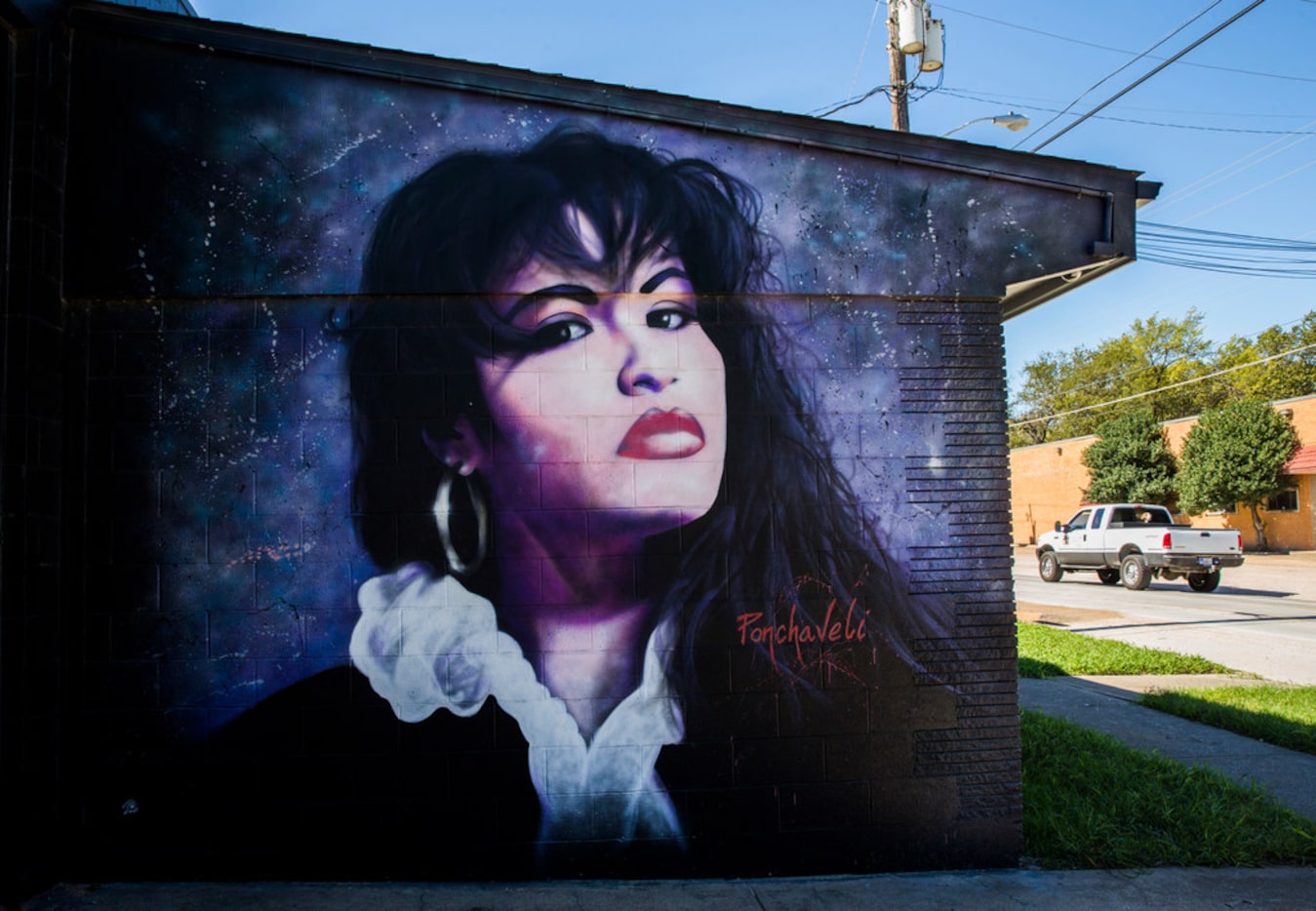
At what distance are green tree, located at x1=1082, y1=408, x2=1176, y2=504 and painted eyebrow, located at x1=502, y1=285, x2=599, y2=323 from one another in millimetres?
38874

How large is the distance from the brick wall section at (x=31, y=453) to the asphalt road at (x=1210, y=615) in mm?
11912

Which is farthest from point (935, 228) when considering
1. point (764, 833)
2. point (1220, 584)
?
point (1220, 584)

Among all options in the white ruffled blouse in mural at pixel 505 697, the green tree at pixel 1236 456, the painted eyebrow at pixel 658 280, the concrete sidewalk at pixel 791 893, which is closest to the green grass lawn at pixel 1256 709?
the concrete sidewalk at pixel 791 893

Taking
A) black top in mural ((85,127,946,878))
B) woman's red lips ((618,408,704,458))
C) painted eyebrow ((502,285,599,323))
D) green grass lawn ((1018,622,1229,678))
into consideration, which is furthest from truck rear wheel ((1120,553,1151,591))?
painted eyebrow ((502,285,599,323))

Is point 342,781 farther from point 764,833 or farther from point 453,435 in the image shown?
point 764,833

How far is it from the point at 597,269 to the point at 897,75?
9.65m

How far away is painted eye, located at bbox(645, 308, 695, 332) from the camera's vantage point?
203 inches

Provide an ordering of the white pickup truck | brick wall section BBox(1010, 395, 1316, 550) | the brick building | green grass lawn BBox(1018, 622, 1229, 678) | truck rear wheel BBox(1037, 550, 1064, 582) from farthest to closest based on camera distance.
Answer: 1. brick wall section BBox(1010, 395, 1316, 550)
2. truck rear wheel BBox(1037, 550, 1064, 582)
3. the white pickup truck
4. green grass lawn BBox(1018, 622, 1229, 678)
5. the brick building

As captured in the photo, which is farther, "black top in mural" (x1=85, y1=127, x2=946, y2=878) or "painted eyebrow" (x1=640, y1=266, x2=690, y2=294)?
"painted eyebrow" (x1=640, y1=266, x2=690, y2=294)

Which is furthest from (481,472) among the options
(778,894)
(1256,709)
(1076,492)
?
(1076,492)

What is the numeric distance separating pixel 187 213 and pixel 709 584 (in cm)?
350
